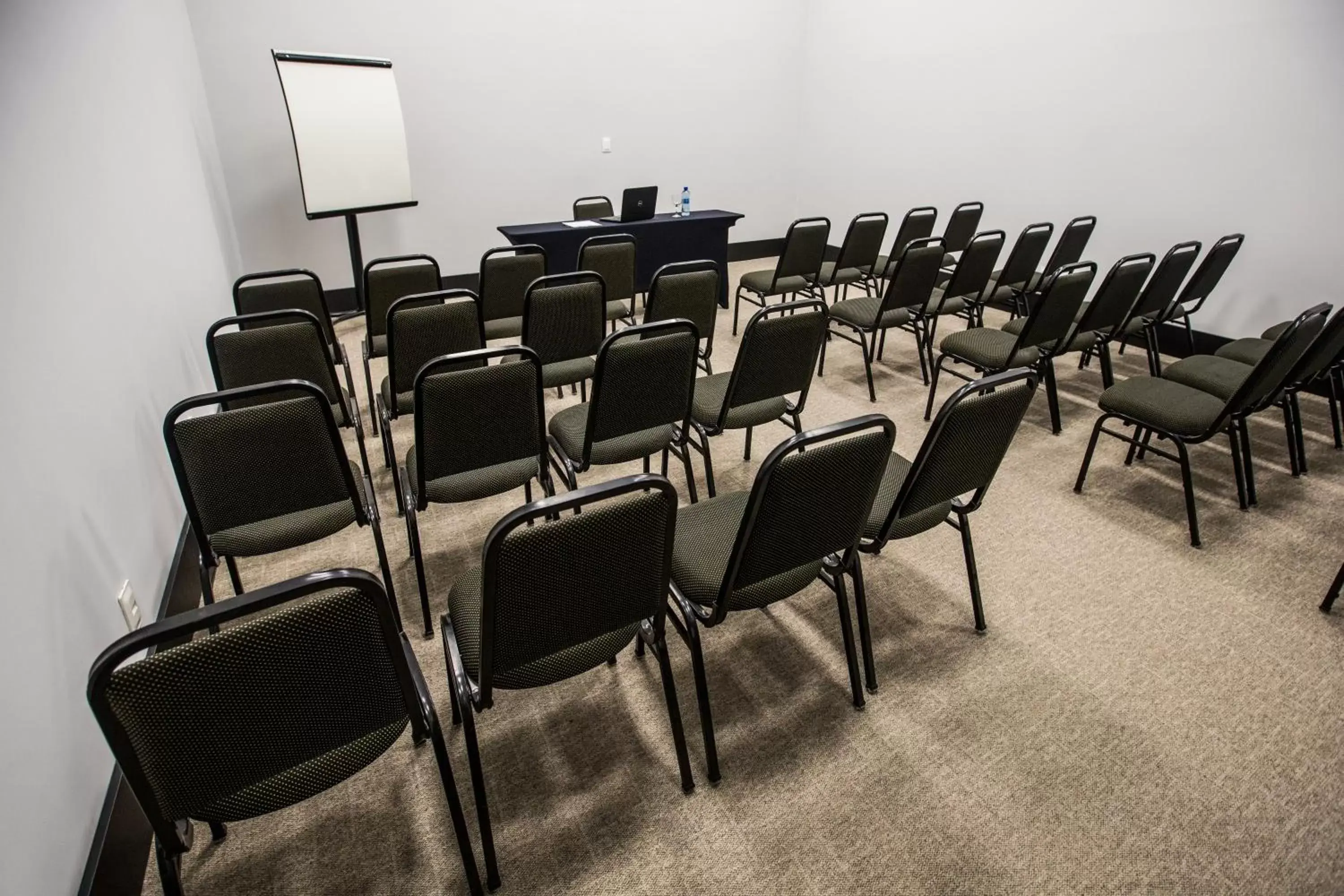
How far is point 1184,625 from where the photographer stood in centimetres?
225

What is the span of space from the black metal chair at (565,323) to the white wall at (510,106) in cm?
369

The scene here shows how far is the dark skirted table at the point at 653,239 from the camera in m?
5.07

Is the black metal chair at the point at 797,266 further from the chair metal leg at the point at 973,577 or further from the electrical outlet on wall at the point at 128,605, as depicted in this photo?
the electrical outlet on wall at the point at 128,605

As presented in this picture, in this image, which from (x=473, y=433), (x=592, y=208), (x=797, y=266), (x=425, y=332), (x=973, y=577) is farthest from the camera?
(x=592, y=208)

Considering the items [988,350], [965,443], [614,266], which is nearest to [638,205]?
[614,266]

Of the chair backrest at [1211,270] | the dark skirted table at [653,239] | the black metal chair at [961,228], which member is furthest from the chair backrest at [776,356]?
the black metal chair at [961,228]

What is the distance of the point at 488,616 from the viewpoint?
1.23 meters

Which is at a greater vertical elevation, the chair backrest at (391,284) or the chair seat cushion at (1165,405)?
the chair backrest at (391,284)

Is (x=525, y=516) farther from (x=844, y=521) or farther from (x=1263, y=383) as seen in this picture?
(x=1263, y=383)

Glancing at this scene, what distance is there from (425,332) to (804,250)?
2936 millimetres

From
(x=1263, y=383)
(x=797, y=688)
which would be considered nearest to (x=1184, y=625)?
(x=1263, y=383)

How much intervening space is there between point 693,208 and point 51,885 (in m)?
7.00

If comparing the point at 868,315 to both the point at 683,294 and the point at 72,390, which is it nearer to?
the point at 683,294

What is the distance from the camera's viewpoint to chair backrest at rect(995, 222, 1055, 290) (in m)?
4.09
